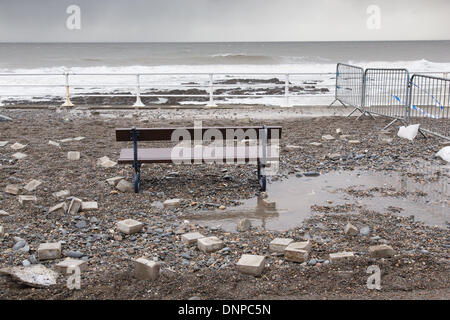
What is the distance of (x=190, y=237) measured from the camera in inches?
189

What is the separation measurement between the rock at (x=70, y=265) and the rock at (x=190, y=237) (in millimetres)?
982

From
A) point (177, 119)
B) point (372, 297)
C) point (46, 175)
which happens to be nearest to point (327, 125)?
point (177, 119)

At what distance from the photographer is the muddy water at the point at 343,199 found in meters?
5.57

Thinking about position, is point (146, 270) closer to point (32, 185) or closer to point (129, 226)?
point (129, 226)

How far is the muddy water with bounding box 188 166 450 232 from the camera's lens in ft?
18.3

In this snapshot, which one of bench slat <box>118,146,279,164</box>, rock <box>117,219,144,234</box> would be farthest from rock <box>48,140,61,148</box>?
rock <box>117,219,144,234</box>

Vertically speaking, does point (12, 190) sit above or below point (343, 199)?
above

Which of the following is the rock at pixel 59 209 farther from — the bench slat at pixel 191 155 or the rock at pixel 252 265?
the rock at pixel 252 265

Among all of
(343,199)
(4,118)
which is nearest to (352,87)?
(343,199)

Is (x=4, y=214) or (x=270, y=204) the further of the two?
(x=270, y=204)

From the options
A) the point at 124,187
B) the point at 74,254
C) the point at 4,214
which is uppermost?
the point at 124,187

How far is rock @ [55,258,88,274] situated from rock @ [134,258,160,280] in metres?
0.48

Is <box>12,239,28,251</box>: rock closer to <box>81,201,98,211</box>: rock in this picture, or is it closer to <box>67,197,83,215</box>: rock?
<box>67,197,83,215</box>: rock

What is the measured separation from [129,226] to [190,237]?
67 centimetres
